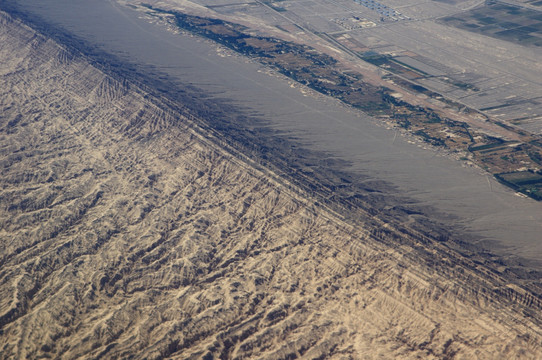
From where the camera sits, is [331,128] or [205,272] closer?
[205,272]

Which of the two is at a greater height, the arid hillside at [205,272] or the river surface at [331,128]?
the river surface at [331,128]

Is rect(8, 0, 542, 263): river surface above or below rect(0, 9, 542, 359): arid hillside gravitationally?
above

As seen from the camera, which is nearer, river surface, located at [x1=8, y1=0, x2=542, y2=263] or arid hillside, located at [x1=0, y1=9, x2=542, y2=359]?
arid hillside, located at [x1=0, y1=9, x2=542, y2=359]

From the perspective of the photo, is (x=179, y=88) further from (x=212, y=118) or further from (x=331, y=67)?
(x=331, y=67)

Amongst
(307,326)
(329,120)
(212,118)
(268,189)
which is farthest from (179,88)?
(307,326)

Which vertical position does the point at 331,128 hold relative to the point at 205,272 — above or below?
above
